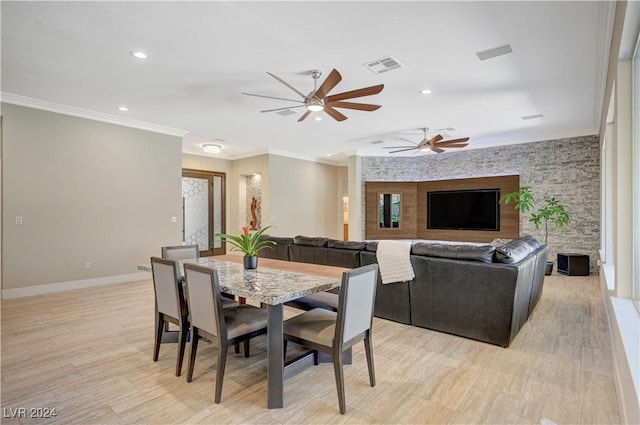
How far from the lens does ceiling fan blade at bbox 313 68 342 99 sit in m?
3.07

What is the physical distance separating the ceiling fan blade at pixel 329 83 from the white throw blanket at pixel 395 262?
5.73ft

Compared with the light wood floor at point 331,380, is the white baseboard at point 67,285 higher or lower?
higher

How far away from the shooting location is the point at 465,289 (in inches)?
126

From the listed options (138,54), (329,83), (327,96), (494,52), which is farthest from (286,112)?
(494,52)

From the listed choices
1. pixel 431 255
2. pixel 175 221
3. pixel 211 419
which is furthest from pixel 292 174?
pixel 211 419

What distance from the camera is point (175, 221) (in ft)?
21.3

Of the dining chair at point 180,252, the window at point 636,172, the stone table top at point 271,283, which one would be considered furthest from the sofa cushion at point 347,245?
the window at point 636,172

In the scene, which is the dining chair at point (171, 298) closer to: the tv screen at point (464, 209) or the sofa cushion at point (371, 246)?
the sofa cushion at point (371, 246)

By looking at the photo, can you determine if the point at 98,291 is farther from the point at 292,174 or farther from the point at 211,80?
the point at 292,174

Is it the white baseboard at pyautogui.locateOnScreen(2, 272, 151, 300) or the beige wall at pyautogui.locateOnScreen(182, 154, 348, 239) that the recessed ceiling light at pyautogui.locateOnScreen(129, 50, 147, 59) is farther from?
the beige wall at pyautogui.locateOnScreen(182, 154, 348, 239)

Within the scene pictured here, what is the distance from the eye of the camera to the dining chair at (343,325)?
2064 millimetres

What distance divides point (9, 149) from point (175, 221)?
2.62 meters

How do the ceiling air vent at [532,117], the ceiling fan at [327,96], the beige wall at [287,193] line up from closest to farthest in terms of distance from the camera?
the ceiling fan at [327,96] → the ceiling air vent at [532,117] → the beige wall at [287,193]

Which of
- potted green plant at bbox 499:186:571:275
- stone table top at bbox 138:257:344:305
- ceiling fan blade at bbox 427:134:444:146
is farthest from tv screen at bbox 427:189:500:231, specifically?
stone table top at bbox 138:257:344:305
